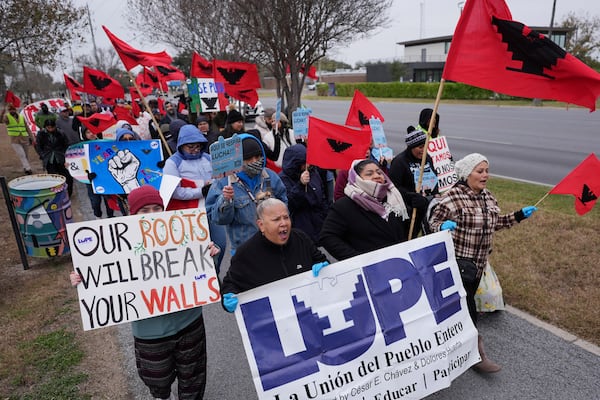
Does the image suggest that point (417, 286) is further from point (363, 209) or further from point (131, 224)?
point (131, 224)

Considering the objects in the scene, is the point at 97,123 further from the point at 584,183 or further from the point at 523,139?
the point at 523,139

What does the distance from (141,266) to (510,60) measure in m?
3.25

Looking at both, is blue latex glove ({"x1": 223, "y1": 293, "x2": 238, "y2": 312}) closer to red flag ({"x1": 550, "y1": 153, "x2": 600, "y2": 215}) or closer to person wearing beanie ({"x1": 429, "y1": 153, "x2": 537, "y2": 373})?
person wearing beanie ({"x1": 429, "y1": 153, "x2": 537, "y2": 373})

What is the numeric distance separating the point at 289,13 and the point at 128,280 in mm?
9730

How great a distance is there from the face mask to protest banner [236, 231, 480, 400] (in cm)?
150

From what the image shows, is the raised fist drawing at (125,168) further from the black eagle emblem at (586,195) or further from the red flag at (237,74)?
the black eagle emblem at (586,195)

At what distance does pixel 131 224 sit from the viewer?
9.62 feet

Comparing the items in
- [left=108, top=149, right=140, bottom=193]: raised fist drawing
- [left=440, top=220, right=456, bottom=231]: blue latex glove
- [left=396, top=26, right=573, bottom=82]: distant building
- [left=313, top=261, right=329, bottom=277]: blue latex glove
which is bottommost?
[left=313, top=261, right=329, bottom=277]: blue latex glove

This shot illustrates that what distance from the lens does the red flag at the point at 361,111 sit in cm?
619

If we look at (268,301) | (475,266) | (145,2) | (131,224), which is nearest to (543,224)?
(475,266)

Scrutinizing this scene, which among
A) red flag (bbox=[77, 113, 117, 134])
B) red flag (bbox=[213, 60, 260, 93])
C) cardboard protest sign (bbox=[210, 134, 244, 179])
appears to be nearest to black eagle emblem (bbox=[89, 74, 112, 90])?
red flag (bbox=[77, 113, 117, 134])

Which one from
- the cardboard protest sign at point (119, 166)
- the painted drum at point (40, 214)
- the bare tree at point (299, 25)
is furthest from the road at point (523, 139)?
the painted drum at point (40, 214)

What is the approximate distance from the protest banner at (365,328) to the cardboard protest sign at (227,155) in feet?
4.09

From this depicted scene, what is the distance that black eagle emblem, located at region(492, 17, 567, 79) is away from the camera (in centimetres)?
321
